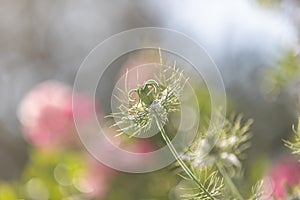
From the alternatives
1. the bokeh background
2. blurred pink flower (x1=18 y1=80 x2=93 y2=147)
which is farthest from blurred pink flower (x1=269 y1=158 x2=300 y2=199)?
blurred pink flower (x1=18 y1=80 x2=93 y2=147)

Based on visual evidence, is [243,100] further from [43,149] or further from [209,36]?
[43,149]

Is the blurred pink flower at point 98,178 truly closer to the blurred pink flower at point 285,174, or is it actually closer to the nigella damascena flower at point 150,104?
the blurred pink flower at point 285,174

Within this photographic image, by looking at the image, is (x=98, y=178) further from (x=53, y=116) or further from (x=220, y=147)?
(x=220, y=147)

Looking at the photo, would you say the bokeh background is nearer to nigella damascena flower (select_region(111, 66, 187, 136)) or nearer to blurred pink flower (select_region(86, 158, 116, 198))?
blurred pink flower (select_region(86, 158, 116, 198))

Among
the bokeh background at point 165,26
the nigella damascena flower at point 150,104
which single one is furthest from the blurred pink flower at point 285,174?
the nigella damascena flower at point 150,104

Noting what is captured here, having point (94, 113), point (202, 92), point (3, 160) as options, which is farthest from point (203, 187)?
point (3, 160)
